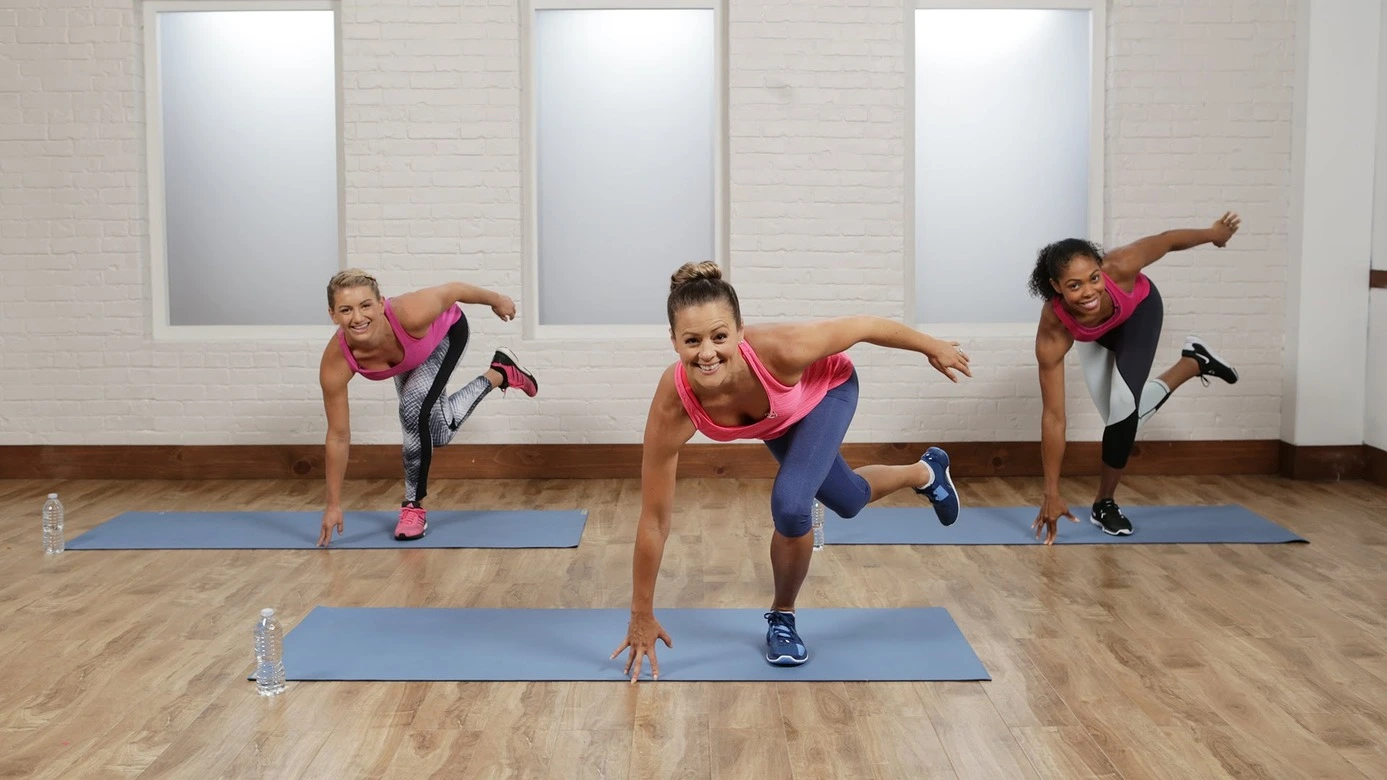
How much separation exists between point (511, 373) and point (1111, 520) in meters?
2.56

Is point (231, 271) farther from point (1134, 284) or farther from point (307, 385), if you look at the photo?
point (1134, 284)

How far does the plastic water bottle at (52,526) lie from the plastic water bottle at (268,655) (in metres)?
1.92

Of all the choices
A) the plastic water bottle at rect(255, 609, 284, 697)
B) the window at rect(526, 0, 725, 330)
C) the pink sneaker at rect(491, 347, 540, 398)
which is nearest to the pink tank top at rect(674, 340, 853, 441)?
the plastic water bottle at rect(255, 609, 284, 697)

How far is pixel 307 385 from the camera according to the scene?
6.54 meters

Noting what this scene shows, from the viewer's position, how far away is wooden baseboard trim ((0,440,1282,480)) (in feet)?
21.5

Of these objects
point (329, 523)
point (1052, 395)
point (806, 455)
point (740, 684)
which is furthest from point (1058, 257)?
point (329, 523)

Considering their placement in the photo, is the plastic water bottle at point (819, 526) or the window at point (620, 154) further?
the window at point (620, 154)

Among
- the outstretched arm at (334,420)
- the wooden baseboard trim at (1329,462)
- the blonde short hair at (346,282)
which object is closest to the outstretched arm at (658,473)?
the blonde short hair at (346,282)

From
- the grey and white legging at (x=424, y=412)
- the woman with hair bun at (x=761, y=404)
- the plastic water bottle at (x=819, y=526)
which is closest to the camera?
the woman with hair bun at (x=761, y=404)

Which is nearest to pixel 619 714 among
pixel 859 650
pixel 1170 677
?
pixel 859 650

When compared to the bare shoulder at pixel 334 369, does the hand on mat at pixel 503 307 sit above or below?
above

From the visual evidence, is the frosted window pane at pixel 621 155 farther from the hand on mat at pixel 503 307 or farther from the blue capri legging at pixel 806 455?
the blue capri legging at pixel 806 455

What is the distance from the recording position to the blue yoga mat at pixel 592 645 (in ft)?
11.9

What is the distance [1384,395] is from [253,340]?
17.4 feet
